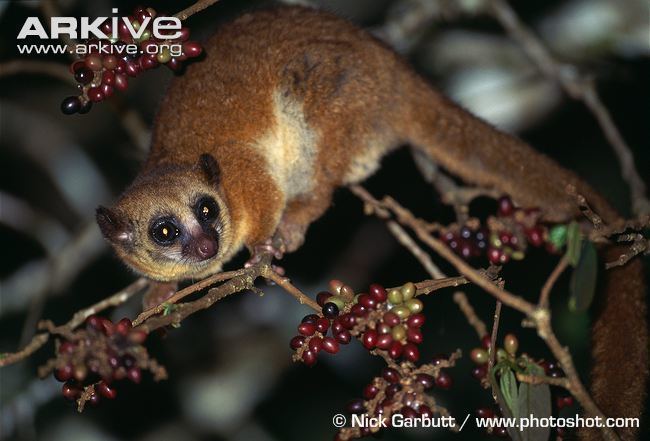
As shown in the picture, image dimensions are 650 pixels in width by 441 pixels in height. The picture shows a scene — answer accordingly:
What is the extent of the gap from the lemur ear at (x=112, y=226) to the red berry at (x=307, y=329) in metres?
1.74

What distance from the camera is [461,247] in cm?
389

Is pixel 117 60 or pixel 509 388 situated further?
pixel 117 60

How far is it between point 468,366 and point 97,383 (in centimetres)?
532

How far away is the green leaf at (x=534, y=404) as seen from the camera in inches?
95.7

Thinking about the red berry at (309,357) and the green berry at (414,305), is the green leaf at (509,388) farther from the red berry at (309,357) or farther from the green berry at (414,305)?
the red berry at (309,357)

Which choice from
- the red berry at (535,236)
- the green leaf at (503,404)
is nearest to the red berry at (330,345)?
the green leaf at (503,404)

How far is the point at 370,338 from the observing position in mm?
2682

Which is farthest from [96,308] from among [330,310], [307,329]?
[330,310]

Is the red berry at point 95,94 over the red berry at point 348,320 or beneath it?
over

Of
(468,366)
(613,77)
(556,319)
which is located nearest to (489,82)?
(613,77)

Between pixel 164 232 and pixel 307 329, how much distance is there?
65.5 inches

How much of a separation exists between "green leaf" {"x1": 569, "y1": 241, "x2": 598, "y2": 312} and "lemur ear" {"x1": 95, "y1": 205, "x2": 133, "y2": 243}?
2.72m

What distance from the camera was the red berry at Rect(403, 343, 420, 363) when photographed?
2.75 m

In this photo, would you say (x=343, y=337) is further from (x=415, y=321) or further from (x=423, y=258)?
(x=423, y=258)
